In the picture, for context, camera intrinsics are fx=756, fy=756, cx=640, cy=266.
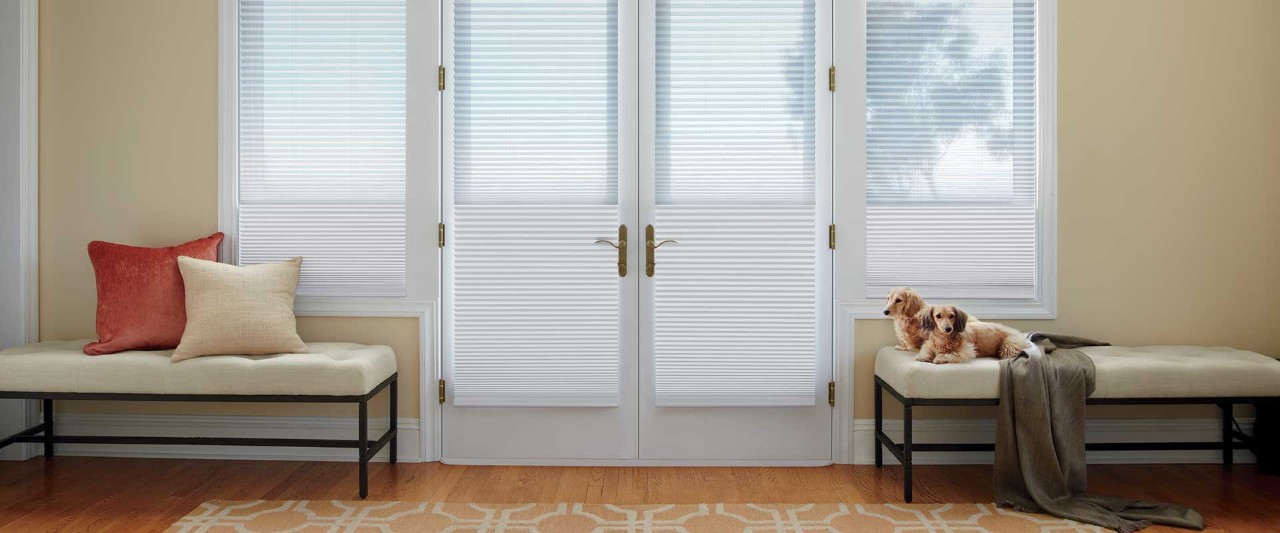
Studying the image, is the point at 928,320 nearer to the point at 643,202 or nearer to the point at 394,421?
the point at 643,202

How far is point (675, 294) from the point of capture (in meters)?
3.01

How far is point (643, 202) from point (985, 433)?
5.48ft

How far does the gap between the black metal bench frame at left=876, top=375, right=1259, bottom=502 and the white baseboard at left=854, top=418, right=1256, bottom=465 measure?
0.16ft

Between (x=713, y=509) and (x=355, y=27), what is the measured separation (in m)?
2.30

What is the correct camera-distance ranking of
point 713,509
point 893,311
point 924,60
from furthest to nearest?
point 924,60 < point 893,311 < point 713,509

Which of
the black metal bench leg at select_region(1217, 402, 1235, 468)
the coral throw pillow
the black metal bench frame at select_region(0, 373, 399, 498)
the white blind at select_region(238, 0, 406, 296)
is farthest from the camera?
the white blind at select_region(238, 0, 406, 296)

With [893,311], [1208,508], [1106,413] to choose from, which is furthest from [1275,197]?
[893,311]

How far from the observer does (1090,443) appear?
119 inches

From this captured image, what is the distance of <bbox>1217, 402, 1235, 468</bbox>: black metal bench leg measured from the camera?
2904 millimetres

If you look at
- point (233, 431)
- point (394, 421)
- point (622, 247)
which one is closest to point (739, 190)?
point (622, 247)

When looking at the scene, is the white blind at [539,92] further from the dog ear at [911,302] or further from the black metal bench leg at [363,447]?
the dog ear at [911,302]

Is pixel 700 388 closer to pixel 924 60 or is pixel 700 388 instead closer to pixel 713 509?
pixel 713 509

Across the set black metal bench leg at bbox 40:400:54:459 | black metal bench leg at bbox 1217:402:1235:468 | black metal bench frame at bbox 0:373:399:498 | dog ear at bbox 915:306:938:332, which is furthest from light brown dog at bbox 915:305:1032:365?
black metal bench leg at bbox 40:400:54:459

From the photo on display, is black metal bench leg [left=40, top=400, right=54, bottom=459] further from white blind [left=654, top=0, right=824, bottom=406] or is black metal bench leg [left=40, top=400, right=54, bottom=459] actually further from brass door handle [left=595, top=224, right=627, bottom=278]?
white blind [left=654, top=0, right=824, bottom=406]
